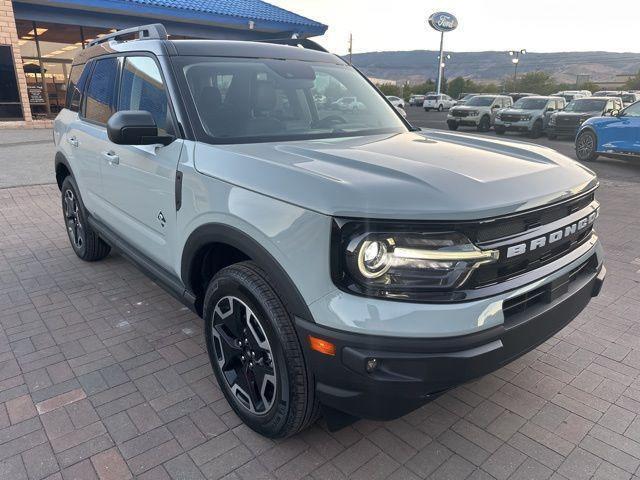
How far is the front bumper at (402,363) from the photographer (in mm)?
1831

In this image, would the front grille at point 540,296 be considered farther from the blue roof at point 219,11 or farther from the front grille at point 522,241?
the blue roof at point 219,11

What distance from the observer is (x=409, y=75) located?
18438cm

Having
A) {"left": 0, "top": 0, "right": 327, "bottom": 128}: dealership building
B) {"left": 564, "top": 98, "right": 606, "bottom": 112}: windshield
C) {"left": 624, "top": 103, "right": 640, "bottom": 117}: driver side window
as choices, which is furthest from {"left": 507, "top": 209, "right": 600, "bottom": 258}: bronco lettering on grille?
{"left": 564, "top": 98, "right": 606, "bottom": 112}: windshield

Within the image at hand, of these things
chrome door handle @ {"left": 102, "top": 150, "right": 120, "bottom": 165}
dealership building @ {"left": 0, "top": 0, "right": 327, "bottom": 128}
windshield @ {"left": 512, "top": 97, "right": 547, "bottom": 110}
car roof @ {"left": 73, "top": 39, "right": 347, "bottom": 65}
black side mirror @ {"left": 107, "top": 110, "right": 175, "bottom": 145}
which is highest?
dealership building @ {"left": 0, "top": 0, "right": 327, "bottom": 128}

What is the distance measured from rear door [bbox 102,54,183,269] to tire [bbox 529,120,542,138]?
63.1 feet

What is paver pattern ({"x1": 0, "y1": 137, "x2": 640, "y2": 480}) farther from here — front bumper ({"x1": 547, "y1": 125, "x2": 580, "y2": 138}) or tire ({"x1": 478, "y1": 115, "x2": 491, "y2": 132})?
tire ({"x1": 478, "y1": 115, "x2": 491, "y2": 132})

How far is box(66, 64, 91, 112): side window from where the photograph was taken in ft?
14.6

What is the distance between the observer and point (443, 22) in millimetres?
46250

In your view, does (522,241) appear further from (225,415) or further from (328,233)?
(225,415)

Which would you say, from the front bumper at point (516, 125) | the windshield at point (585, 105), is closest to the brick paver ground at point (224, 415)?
the windshield at point (585, 105)

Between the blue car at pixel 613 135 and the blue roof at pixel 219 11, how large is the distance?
12.6 m

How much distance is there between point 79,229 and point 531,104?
19.8 meters

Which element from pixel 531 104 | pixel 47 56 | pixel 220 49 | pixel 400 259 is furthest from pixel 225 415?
pixel 531 104

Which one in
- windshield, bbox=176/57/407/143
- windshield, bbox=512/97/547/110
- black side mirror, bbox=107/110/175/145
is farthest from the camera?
windshield, bbox=512/97/547/110
